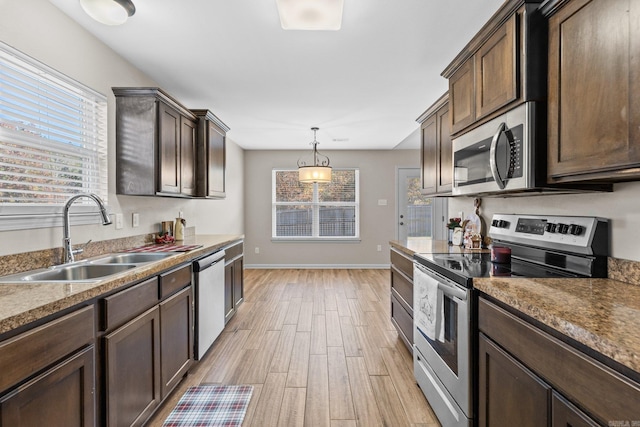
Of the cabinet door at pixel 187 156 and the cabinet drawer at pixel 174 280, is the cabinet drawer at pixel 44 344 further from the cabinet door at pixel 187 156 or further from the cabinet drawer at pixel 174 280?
the cabinet door at pixel 187 156

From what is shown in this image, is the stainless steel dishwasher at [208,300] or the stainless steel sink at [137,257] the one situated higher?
the stainless steel sink at [137,257]

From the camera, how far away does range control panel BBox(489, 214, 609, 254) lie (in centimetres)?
147

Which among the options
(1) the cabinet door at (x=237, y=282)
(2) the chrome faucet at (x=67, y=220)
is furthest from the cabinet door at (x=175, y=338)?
(1) the cabinet door at (x=237, y=282)

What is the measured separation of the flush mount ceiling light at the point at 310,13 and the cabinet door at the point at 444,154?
1.29 m

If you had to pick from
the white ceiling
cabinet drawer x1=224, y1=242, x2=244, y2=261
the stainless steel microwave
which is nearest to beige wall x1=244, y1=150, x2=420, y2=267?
the white ceiling

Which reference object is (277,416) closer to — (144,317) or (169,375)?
(169,375)

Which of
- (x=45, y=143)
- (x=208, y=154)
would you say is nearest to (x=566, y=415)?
(x=45, y=143)

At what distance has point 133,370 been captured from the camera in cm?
163

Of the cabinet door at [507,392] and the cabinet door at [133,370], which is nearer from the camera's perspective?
the cabinet door at [507,392]

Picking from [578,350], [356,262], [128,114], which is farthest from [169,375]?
[356,262]

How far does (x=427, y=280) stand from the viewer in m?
1.95

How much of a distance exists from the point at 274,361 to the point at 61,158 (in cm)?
212

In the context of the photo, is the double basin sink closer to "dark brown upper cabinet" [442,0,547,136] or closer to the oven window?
the oven window

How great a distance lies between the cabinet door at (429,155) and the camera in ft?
9.60
